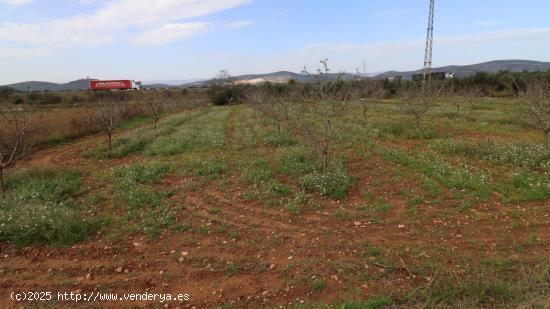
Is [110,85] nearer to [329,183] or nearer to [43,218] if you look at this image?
[43,218]

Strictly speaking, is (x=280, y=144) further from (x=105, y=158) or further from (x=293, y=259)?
(x=293, y=259)

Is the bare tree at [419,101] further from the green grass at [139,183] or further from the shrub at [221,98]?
the shrub at [221,98]

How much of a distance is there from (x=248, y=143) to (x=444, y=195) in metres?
10.3

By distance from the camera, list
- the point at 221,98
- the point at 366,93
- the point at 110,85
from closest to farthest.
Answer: the point at 366,93, the point at 221,98, the point at 110,85

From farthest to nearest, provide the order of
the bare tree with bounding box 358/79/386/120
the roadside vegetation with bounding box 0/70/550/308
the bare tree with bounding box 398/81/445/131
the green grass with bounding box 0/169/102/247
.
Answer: the bare tree with bounding box 358/79/386/120
the bare tree with bounding box 398/81/445/131
the green grass with bounding box 0/169/102/247
the roadside vegetation with bounding box 0/70/550/308

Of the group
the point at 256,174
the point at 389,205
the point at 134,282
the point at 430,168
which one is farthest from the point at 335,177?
the point at 134,282

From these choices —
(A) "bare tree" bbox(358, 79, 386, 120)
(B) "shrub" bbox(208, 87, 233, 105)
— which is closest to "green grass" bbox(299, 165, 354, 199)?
(A) "bare tree" bbox(358, 79, 386, 120)

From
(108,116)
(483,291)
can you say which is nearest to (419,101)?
(108,116)

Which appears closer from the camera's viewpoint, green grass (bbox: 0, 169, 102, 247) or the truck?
green grass (bbox: 0, 169, 102, 247)

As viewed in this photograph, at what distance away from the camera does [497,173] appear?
32.9 ft

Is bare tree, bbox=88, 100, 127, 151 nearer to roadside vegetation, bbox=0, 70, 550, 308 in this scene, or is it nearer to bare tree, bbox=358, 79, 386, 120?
roadside vegetation, bbox=0, 70, 550, 308

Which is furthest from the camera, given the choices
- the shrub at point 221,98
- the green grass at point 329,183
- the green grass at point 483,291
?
the shrub at point 221,98

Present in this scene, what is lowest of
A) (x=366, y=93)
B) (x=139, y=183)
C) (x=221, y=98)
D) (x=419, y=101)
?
(x=139, y=183)

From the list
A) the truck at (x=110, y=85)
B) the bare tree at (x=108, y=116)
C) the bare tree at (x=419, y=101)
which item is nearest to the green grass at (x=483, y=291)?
the bare tree at (x=419, y=101)
